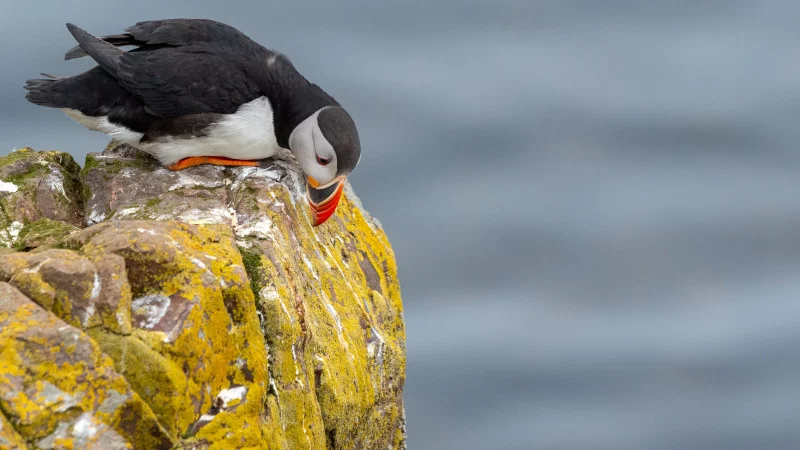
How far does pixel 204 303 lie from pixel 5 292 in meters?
0.73

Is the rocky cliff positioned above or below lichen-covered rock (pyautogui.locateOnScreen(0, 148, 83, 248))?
below

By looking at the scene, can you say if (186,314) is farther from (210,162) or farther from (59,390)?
(210,162)

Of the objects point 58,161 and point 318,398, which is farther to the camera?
point 58,161

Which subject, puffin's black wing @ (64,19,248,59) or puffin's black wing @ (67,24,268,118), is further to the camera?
puffin's black wing @ (64,19,248,59)

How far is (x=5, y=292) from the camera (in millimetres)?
3656

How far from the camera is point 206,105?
582 centimetres

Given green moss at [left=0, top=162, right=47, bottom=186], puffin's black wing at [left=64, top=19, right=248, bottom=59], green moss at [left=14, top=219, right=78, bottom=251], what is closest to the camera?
green moss at [left=14, top=219, right=78, bottom=251]

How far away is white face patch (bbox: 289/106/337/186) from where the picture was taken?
18.7 feet

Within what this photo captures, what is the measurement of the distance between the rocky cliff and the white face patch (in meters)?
0.13

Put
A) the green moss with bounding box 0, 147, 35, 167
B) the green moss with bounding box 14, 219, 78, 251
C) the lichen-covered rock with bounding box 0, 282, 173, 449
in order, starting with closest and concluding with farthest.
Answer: the lichen-covered rock with bounding box 0, 282, 173, 449, the green moss with bounding box 14, 219, 78, 251, the green moss with bounding box 0, 147, 35, 167

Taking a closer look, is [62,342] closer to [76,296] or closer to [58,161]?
[76,296]

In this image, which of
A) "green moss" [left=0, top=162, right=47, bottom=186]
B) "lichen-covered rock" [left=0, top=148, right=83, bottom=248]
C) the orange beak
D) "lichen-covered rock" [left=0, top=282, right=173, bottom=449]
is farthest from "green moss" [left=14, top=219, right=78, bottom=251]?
the orange beak

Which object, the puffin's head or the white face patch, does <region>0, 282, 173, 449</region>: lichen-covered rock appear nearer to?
the puffin's head

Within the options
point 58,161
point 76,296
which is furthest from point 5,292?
point 58,161
